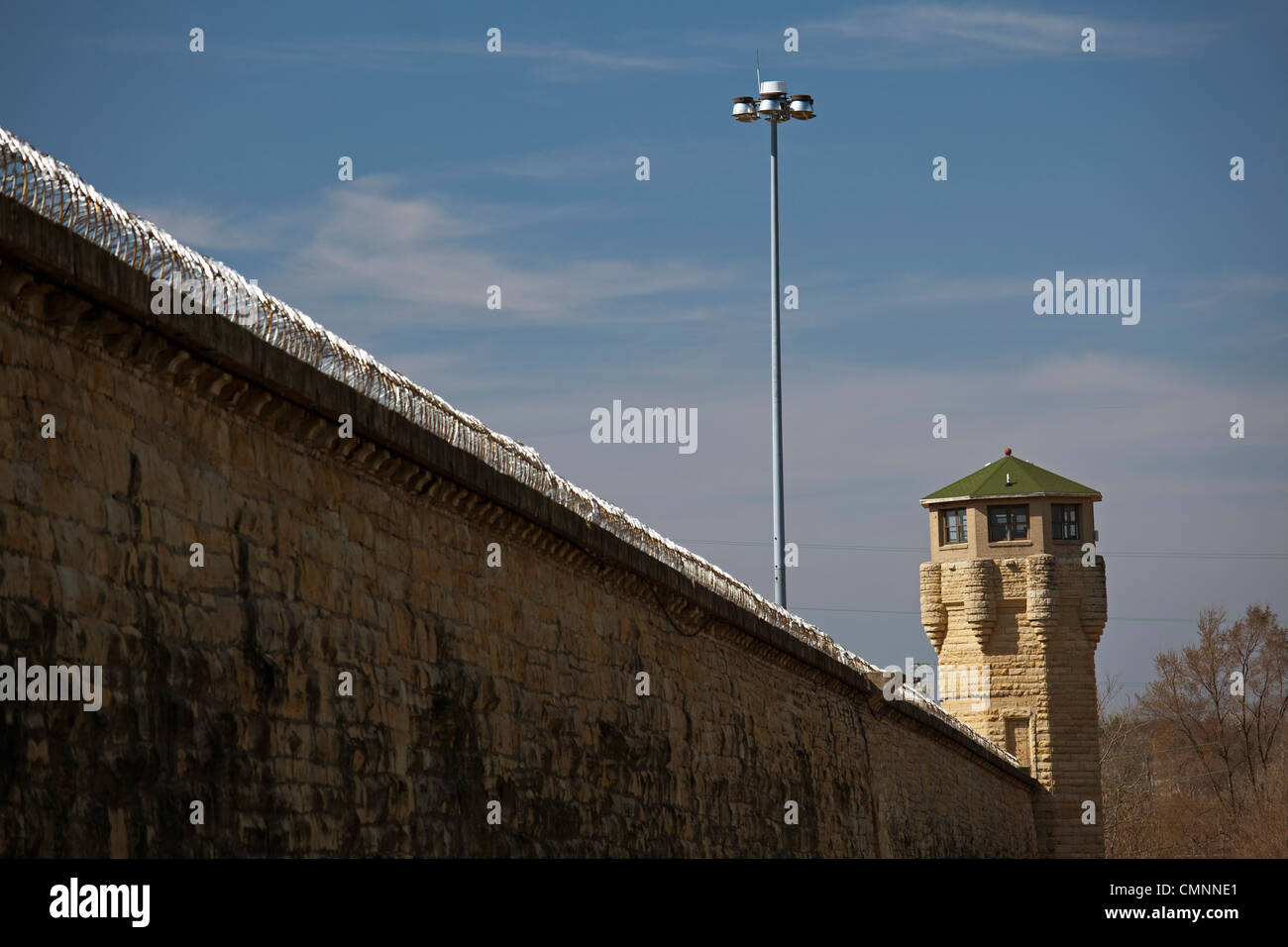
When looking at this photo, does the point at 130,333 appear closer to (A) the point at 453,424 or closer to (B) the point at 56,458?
(B) the point at 56,458

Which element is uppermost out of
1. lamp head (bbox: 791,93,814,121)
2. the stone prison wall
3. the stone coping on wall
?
lamp head (bbox: 791,93,814,121)

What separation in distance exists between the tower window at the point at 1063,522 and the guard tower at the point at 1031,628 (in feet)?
0.08

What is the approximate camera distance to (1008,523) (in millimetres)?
43656

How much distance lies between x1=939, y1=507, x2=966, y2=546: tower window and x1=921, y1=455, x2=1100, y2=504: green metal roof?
491 mm

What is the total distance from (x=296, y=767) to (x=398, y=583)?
1.77 metres

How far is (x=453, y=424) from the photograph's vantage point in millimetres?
11414

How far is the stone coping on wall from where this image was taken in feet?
22.8

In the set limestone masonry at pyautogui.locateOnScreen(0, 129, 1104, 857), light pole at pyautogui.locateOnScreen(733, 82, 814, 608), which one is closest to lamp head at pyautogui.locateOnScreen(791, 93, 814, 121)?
light pole at pyautogui.locateOnScreen(733, 82, 814, 608)

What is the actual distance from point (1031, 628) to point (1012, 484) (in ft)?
11.6

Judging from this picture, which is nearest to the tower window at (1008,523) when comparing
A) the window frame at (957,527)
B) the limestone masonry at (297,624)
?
the window frame at (957,527)

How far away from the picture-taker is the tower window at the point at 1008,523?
43562 mm

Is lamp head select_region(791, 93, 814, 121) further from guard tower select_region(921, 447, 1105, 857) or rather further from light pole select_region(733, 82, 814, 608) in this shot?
guard tower select_region(921, 447, 1105, 857)
